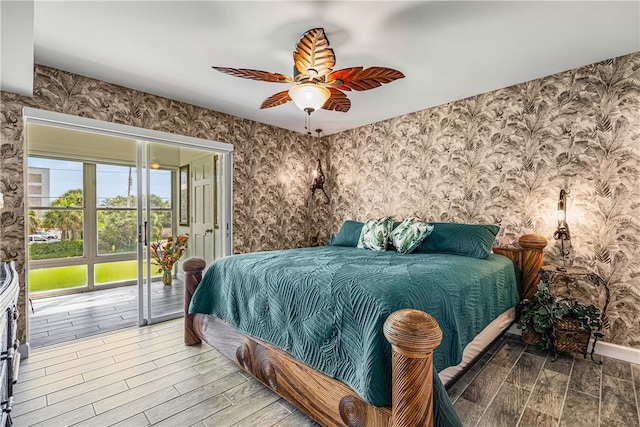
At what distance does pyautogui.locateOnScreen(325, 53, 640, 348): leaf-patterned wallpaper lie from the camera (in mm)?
2352

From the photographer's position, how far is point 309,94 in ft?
6.49

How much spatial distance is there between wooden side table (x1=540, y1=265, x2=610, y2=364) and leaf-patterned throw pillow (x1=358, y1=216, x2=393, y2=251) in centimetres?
133

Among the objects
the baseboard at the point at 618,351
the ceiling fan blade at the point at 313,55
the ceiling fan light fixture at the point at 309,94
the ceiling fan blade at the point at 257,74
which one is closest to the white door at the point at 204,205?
the ceiling fan blade at the point at 257,74

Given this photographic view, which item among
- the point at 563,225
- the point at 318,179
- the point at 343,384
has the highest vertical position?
the point at 318,179

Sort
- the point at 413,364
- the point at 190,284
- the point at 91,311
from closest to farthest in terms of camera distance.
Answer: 1. the point at 413,364
2. the point at 190,284
3. the point at 91,311

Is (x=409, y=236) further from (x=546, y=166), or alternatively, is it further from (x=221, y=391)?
(x=221, y=391)

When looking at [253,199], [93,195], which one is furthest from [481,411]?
[93,195]

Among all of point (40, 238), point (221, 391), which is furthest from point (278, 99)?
point (40, 238)

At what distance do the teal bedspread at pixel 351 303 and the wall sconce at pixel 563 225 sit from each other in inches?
28.5

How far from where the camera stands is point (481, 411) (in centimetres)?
171

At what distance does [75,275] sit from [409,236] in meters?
4.86

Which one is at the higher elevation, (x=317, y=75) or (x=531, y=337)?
(x=317, y=75)

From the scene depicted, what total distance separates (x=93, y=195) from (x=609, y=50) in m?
6.26

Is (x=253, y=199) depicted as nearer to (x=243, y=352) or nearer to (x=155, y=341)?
(x=155, y=341)
